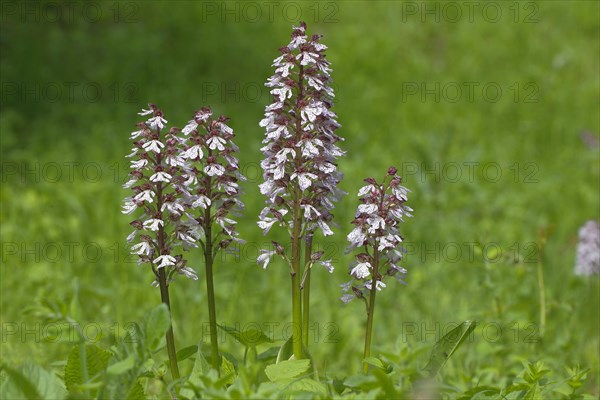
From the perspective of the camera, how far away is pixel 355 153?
8.13 metres

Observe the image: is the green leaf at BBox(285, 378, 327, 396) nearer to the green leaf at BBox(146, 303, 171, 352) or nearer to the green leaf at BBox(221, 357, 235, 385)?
the green leaf at BBox(221, 357, 235, 385)

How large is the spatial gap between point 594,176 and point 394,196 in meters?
6.29

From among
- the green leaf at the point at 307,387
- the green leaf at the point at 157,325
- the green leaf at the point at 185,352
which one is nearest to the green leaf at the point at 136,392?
the green leaf at the point at 157,325

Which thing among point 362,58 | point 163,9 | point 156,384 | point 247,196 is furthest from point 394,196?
point 163,9

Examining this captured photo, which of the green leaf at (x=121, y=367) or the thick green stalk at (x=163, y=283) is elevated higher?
the thick green stalk at (x=163, y=283)

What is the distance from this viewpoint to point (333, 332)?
16.5 feet

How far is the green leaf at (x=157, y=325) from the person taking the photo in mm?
2266

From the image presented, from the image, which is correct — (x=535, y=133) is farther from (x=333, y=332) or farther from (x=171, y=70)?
(x=333, y=332)

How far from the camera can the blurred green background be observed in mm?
4938

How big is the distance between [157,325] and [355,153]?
236 inches

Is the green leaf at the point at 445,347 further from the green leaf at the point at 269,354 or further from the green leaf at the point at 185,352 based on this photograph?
the green leaf at the point at 185,352

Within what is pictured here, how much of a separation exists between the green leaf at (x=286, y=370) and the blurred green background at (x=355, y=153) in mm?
302

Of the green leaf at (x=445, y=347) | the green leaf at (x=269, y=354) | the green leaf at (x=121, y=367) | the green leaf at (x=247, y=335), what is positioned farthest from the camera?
the green leaf at (x=269, y=354)

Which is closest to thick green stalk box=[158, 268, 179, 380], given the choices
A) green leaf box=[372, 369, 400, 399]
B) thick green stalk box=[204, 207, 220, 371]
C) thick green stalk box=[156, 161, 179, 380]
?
thick green stalk box=[156, 161, 179, 380]
